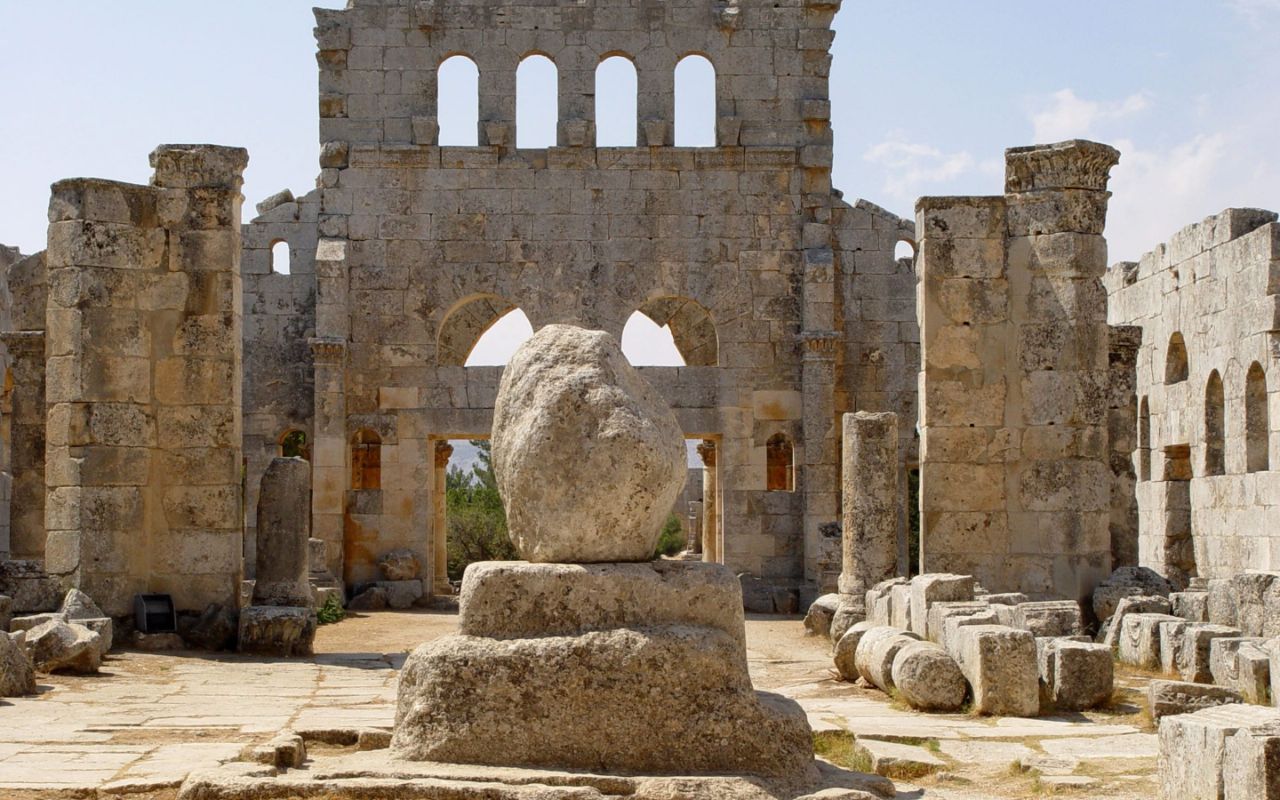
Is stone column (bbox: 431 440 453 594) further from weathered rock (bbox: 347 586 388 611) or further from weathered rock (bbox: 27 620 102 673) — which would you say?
weathered rock (bbox: 27 620 102 673)

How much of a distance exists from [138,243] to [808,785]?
9822 millimetres

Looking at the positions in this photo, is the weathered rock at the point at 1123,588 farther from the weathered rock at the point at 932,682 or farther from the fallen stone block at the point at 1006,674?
the fallen stone block at the point at 1006,674

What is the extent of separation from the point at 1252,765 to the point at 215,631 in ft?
33.5

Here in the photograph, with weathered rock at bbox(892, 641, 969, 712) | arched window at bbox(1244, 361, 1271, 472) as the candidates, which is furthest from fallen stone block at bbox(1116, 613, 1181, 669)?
arched window at bbox(1244, 361, 1271, 472)

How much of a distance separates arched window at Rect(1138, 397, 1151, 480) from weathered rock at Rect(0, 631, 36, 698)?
15.9 metres

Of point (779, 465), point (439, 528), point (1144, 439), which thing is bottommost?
point (439, 528)

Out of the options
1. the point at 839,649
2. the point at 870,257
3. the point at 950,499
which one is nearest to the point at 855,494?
the point at 950,499

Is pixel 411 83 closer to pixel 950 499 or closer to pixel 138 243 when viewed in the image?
pixel 138 243

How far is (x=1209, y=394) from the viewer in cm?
1947

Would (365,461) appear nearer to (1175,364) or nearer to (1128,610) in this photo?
(1175,364)

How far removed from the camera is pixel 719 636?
6742 mm


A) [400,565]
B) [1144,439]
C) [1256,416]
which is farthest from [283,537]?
[1144,439]

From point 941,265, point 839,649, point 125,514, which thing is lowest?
point 839,649

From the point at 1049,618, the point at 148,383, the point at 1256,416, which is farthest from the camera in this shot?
the point at 1256,416
